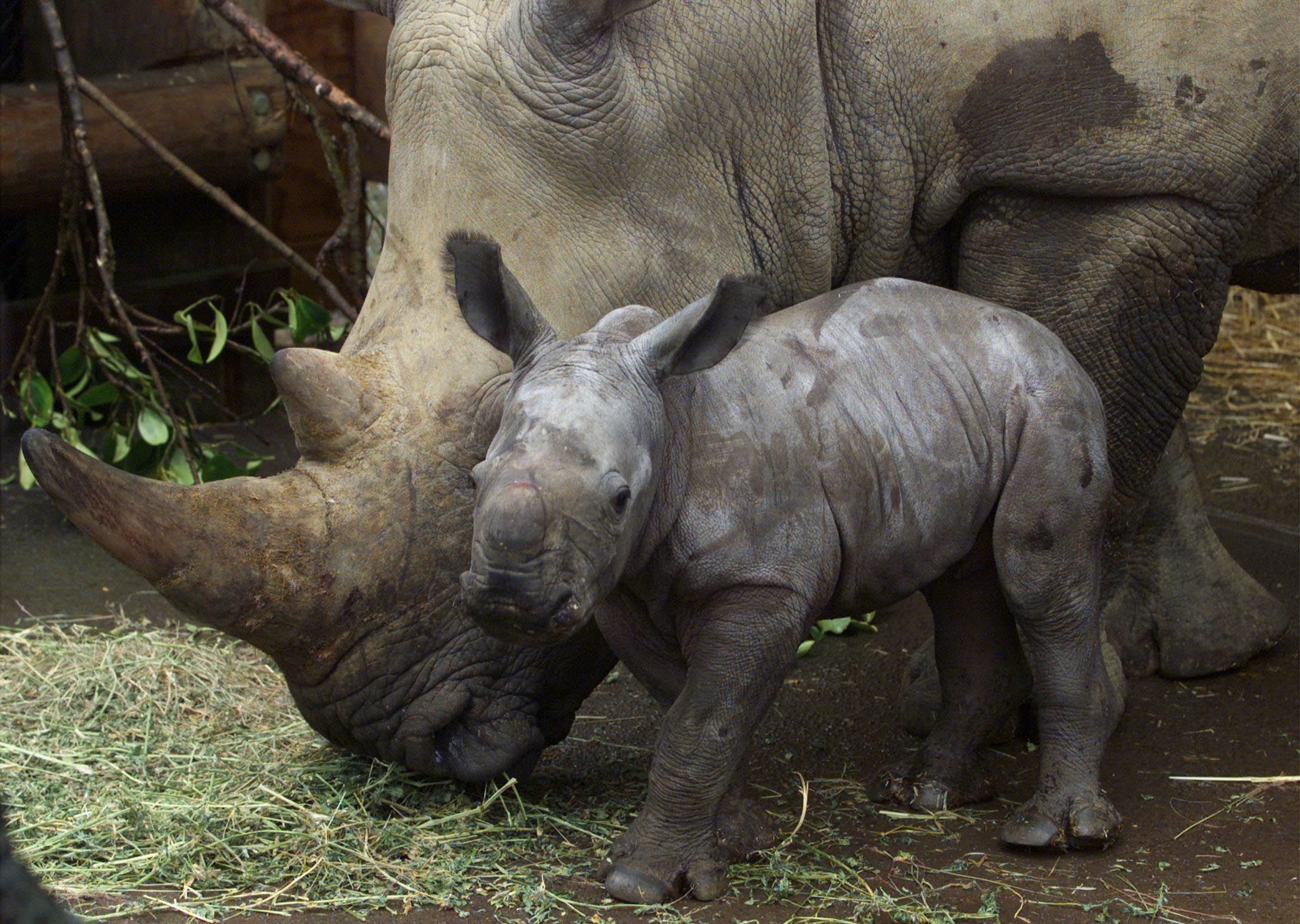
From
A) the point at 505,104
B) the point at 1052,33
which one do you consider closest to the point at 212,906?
the point at 505,104

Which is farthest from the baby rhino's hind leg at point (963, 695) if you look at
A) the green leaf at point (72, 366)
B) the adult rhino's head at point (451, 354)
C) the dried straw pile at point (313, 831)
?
the green leaf at point (72, 366)

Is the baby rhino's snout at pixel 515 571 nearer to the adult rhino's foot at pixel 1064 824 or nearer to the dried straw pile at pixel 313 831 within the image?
the dried straw pile at pixel 313 831

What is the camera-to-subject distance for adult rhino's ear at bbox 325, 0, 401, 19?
388cm

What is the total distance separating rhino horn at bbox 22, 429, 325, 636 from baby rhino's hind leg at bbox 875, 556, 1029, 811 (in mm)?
1563

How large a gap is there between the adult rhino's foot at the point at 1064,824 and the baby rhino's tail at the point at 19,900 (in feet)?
9.41

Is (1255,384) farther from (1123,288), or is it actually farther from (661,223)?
(661,223)

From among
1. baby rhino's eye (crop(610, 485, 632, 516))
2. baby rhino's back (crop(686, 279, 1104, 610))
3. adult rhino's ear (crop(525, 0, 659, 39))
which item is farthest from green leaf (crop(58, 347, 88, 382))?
baby rhino's eye (crop(610, 485, 632, 516))

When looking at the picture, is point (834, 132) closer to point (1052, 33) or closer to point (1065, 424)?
point (1052, 33)

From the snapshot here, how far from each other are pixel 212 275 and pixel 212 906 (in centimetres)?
522

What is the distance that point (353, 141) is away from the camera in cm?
561

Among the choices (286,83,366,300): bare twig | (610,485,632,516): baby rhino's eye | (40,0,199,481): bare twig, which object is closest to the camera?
(610,485,632,516): baby rhino's eye

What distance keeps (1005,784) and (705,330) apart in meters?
1.65

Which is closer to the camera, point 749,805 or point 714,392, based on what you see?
point 714,392

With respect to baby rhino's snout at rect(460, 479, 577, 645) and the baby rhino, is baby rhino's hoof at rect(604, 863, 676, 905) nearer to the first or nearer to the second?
the baby rhino
